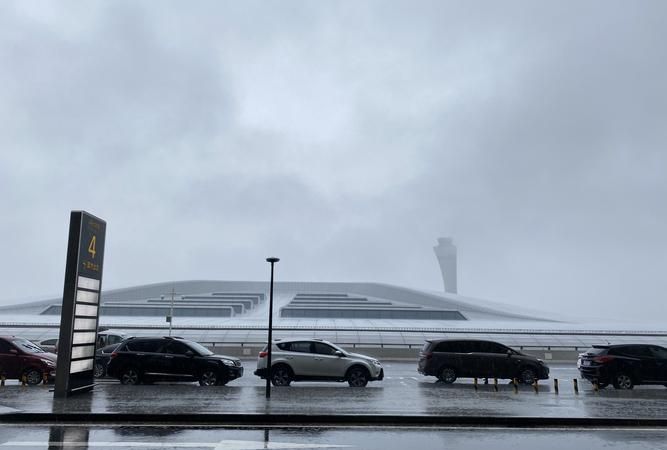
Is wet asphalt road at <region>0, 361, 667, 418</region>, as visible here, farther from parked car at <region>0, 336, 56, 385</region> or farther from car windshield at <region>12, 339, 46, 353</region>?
car windshield at <region>12, 339, 46, 353</region>

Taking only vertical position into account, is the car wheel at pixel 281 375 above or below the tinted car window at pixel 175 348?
below

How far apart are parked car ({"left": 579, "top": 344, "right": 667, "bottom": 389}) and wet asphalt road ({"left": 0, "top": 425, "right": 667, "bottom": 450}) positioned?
9721mm

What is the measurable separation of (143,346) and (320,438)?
11.6 meters

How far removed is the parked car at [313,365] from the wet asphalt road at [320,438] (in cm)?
859

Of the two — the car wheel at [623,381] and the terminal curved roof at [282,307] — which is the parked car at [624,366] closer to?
the car wheel at [623,381]

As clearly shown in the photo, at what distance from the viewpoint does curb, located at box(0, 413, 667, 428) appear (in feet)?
37.7

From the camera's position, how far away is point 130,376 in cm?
1900

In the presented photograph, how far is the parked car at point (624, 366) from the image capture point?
20.1 metres

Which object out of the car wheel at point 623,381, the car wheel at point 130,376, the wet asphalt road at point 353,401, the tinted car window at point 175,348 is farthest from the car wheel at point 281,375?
the car wheel at point 623,381

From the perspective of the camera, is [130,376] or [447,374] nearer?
[130,376]

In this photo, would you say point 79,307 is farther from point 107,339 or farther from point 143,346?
point 107,339

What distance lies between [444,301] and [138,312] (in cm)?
3274

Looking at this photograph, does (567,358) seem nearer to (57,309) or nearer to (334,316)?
(334,316)

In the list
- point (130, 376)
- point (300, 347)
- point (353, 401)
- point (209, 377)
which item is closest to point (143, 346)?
point (130, 376)
